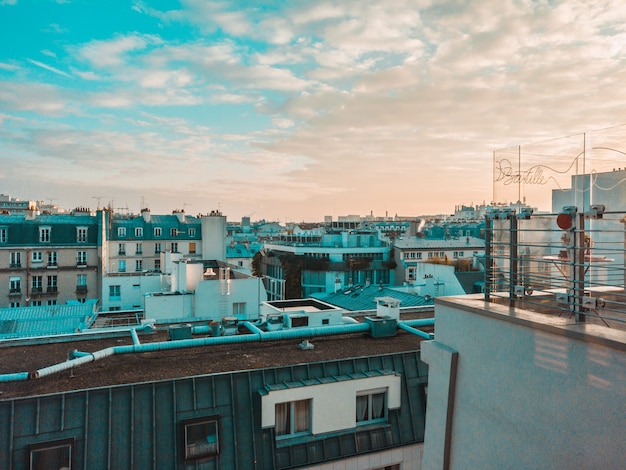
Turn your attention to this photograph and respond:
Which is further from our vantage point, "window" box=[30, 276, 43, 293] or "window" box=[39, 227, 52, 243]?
"window" box=[39, 227, 52, 243]

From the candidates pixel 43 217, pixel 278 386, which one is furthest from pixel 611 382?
pixel 43 217

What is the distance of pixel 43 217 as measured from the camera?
40.8 meters

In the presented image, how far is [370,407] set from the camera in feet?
29.0

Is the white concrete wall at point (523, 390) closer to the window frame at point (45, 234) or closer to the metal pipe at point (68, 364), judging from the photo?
the metal pipe at point (68, 364)

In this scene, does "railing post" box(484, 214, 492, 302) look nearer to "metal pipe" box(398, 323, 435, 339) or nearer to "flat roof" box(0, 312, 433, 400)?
"flat roof" box(0, 312, 433, 400)

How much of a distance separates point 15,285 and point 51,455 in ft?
117

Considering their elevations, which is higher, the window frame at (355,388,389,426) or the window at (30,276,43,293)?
the window frame at (355,388,389,426)

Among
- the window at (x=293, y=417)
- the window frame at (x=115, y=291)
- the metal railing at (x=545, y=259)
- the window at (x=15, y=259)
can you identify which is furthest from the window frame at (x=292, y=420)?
the window at (x=15, y=259)

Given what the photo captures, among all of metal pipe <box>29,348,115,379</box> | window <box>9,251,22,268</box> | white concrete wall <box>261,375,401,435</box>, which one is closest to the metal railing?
white concrete wall <box>261,375,401,435</box>

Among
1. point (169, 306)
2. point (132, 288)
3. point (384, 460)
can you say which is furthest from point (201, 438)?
point (132, 288)

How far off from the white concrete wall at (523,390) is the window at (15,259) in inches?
1589

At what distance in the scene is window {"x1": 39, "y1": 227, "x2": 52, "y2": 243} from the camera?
38500 mm

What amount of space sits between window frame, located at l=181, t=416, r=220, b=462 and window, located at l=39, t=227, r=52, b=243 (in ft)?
120

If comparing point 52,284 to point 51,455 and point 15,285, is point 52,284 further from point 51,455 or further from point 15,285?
point 51,455
